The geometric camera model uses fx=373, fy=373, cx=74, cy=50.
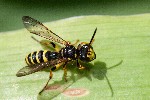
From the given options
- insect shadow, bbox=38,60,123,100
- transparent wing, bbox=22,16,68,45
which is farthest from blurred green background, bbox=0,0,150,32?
insect shadow, bbox=38,60,123,100

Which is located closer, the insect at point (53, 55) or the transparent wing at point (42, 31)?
the insect at point (53, 55)

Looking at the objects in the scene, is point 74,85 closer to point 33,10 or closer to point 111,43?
point 111,43

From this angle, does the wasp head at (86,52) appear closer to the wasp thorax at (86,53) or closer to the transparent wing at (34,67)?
the wasp thorax at (86,53)

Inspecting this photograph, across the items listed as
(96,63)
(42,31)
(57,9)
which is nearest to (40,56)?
(42,31)

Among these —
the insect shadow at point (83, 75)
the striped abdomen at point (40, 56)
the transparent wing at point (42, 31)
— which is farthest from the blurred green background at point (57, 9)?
the insect shadow at point (83, 75)

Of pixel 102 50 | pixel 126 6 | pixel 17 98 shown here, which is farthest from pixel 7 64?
pixel 126 6

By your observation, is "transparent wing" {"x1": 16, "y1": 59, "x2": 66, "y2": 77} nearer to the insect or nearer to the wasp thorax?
the insect

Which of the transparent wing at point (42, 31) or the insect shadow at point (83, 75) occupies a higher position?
the transparent wing at point (42, 31)
